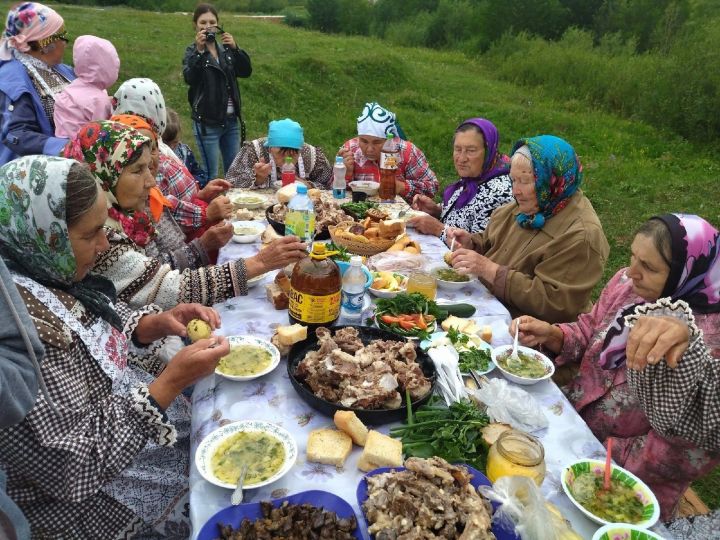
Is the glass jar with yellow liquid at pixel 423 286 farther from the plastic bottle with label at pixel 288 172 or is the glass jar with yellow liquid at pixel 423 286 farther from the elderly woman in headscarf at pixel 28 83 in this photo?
the elderly woman in headscarf at pixel 28 83

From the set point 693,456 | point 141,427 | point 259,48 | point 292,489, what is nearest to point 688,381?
point 693,456

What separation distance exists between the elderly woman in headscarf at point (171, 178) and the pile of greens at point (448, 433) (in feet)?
8.98

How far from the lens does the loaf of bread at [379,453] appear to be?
66.7 inches

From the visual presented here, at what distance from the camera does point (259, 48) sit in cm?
1916

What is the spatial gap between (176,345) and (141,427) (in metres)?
0.85

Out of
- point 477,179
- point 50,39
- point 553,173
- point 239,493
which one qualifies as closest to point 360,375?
point 239,493

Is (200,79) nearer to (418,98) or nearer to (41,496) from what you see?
(41,496)

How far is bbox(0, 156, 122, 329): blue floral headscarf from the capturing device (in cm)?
178

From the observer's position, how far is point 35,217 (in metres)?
1.77

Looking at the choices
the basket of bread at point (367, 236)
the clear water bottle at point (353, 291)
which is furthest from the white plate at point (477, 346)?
the basket of bread at point (367, 236)

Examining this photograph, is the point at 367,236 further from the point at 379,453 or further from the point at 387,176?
the point at 379,453

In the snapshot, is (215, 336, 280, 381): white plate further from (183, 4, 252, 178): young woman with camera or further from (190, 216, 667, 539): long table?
(183, 4, 252, 178): young woman with camera

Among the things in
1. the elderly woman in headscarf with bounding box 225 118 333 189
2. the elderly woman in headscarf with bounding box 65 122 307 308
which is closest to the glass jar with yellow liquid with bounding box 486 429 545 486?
the elderly woman in headscarf with bounding box 65 122 307 308

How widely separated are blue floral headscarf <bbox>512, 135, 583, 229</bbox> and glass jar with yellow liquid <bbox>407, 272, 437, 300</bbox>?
102 cm
